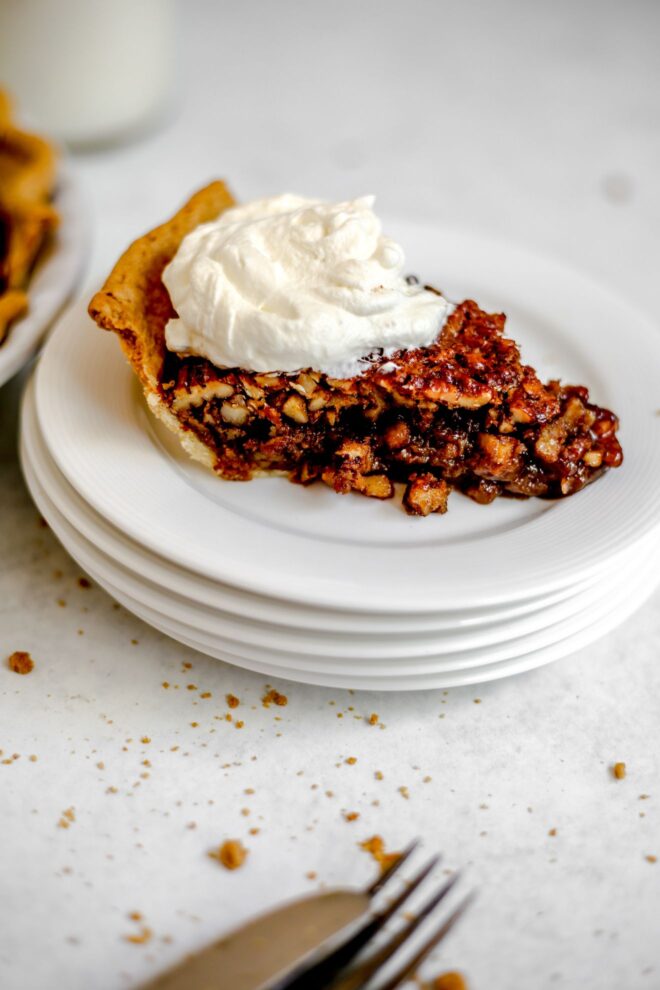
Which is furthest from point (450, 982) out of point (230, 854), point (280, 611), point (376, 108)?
point (376, 108)

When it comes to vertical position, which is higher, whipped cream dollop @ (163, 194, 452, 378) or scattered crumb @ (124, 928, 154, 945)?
whipped cream dollop @ (163, 194, 452, 378)

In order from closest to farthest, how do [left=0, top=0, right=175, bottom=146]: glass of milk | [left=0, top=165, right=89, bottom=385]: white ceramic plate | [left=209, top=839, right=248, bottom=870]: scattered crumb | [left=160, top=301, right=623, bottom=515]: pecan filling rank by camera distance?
[left=209, top=839, right=248, bottom=870]: scattered crumb, [left=160, top=301, right=623, bottom=515]: pecan filling, [left=0, top=165, right=89, bottom=385]: white ceramic plate, [left=0, top=0, right=175, bottom=146]: glass of milk

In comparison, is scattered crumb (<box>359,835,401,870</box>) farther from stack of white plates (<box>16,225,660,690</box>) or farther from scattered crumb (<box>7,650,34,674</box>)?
scattered crumb (<box>7,650,34,674</box>)

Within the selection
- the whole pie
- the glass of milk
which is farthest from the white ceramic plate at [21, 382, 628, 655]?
the glass of milk

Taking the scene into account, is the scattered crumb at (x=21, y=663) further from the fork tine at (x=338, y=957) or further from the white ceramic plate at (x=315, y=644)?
the fork tine at (x=338, y=957)

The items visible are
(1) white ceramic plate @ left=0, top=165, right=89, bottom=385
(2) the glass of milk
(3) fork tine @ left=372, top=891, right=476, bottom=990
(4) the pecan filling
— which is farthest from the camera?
(2) the glass of milk

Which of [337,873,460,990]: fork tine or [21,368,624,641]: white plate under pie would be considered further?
[21,368,624,641]: white plate under pie

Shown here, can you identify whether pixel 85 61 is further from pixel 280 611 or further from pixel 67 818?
pixel 67 818

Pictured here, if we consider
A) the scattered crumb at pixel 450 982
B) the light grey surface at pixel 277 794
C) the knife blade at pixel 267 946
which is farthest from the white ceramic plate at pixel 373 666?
the scattered crumb at pixel 450 982
